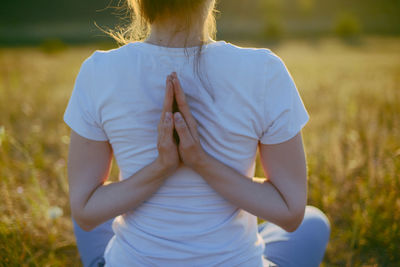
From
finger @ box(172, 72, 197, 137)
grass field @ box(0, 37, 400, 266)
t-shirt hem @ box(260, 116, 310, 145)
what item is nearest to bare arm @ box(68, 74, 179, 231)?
finger @ box(172, 72, 197, 137)

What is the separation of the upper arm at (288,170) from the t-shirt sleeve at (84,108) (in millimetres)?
618

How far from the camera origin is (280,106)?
3.57 feet

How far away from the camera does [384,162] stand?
2.86 m

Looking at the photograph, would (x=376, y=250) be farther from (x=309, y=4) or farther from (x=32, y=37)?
(x=309, y=4)

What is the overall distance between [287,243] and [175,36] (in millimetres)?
1239

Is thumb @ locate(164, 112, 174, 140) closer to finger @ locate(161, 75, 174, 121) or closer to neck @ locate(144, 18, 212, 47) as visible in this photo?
finger @ locate(161, 75, 174, 121)

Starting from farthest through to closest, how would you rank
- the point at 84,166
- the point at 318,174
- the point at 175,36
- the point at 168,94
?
the point at 318,174, the point at 84,166, the point at 175,36, the point at 168,94

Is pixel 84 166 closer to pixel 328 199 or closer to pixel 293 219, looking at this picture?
pixel 293 219

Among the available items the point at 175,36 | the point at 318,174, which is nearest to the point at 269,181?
the point at 175,36

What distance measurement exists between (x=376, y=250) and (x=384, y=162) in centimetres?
88

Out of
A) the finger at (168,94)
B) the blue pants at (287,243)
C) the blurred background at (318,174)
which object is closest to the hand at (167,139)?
the finger at (168,94)

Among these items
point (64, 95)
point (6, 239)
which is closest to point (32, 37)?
point (64, 95)

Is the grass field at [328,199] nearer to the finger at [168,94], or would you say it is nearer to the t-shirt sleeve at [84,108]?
the t-shirt sleeve at [84,108]

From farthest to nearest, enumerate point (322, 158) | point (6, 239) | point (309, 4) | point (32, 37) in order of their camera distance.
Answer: point (309, 4) → point (32, 37) → point (322, 158) → point (6, 239)
